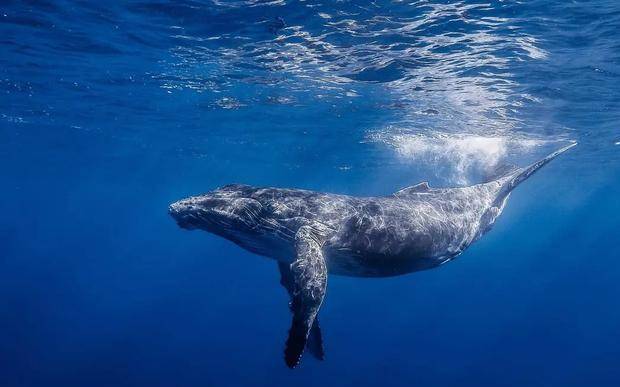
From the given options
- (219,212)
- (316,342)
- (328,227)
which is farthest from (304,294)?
(316,342)

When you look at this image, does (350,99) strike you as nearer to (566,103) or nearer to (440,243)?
(566,103)

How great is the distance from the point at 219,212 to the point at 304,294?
2.54 metres

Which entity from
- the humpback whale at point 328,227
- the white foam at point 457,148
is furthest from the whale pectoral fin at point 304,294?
the white foam at point 457,148

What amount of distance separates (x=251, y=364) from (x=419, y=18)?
32.9 meters

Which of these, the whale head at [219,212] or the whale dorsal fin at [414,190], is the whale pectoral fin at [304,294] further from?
the whale dorsal fin at [414,190]

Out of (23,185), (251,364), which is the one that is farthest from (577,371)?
(23,185)

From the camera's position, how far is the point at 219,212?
7543 mm

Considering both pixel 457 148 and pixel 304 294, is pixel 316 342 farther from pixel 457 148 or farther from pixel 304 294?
pixel 457 148

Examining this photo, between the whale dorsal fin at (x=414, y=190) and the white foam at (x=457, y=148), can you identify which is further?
the white foam at (x=457, y=148)

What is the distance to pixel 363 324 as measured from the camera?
5366 centimetres

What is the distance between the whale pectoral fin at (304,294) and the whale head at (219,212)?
118 cm

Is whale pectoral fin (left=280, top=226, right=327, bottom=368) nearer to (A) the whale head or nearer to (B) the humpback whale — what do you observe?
(B) the humpback whale

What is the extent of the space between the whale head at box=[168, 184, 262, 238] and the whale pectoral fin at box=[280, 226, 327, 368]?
1.18 m

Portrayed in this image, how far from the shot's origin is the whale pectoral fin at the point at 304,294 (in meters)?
5.54
